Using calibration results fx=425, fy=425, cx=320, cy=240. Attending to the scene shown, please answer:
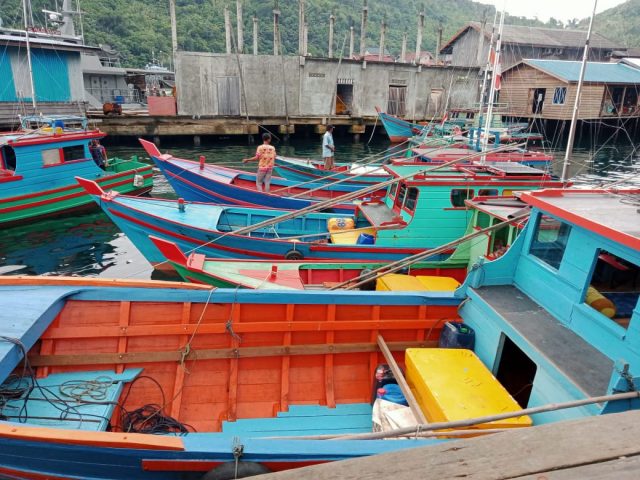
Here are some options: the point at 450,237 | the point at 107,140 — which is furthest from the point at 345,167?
the point at 107,140

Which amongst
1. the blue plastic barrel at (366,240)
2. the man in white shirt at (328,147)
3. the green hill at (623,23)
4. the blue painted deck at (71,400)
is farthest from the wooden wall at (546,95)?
the green hill at (623,23)

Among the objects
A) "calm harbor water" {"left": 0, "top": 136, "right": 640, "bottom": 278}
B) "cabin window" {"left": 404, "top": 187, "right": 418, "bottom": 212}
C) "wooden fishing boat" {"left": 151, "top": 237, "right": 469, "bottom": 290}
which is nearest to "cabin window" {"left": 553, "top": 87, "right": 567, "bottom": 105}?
"calm harbor water" {"left": 0, "top": 136, "right": 640, "bottom": 278}

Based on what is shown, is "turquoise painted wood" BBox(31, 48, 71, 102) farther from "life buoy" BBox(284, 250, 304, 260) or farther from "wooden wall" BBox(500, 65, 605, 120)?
"wooden wall" BBox(500, 65, 605, 120)

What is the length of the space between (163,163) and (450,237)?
9895 millimetres

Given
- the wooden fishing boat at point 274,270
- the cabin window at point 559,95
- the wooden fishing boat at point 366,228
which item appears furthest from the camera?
the cabin window at point 559,95

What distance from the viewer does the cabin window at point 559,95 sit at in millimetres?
35716

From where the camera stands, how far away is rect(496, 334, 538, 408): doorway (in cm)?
567

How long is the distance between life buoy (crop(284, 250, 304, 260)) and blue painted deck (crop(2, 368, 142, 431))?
5.36 m

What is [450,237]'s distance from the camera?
10.4 m

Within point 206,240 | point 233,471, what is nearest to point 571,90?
point 206,240

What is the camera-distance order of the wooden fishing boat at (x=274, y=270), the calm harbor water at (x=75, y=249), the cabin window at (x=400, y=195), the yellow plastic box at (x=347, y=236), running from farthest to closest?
the calm harbor water at (x=75, y=249)
the cabin window at (x=400, y=195)
the yellow plastic box at (x=347, y=236)
the wooden fishing boat at (x=274, y=270)

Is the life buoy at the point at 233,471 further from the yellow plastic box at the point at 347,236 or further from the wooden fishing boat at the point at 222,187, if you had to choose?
the wooden fishing boat at the point at 222,187

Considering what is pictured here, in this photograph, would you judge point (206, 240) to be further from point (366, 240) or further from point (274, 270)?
point (366, 240)

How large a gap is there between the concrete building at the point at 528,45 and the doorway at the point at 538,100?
7.94 metres
